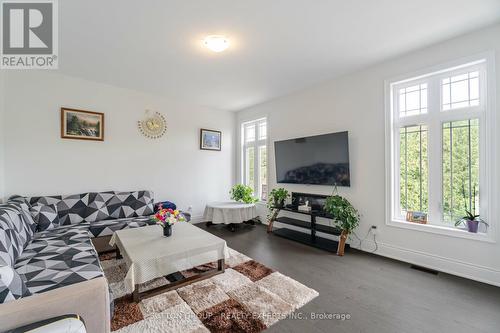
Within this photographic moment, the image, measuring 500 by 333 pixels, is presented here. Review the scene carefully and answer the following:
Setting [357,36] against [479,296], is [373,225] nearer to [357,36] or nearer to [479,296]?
[479,296]

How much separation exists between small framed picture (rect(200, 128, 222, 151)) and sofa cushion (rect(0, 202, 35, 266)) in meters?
3.20

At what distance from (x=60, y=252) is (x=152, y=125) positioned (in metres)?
2.85

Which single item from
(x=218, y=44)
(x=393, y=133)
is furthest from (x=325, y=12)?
(x=393, y=133)

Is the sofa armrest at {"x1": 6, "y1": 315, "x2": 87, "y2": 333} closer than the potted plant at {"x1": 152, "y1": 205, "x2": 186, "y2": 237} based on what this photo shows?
Yes

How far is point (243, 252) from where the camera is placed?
3.24 m

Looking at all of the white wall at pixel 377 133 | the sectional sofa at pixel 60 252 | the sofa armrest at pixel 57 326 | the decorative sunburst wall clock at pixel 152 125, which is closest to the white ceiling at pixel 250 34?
the white wall at pixel 377 133

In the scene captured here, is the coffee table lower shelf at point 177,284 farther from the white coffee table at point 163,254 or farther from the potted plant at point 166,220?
the potted plant at point 166,220

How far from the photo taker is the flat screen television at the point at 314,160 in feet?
11.4

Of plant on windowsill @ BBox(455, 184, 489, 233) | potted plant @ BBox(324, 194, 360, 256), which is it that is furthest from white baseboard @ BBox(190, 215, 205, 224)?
plant on windowsill @ BBox(455, 184, 489, 233)

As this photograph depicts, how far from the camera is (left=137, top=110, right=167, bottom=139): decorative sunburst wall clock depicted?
4314 millimetres

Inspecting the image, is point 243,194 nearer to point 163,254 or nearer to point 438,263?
point 163,254

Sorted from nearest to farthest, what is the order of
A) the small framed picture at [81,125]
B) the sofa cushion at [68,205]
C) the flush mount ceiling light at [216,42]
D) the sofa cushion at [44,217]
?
the flush mount ceiling light at [216,42] → the sofa cushion at [44,217] → the sofa cushion at [68,205] → the small framed picture at [81,125]

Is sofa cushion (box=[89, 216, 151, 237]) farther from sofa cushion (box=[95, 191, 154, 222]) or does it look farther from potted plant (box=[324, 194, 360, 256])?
potted plant (box=[324, 194, 360, 256])

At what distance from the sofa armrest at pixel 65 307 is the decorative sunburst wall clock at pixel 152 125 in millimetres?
3531
